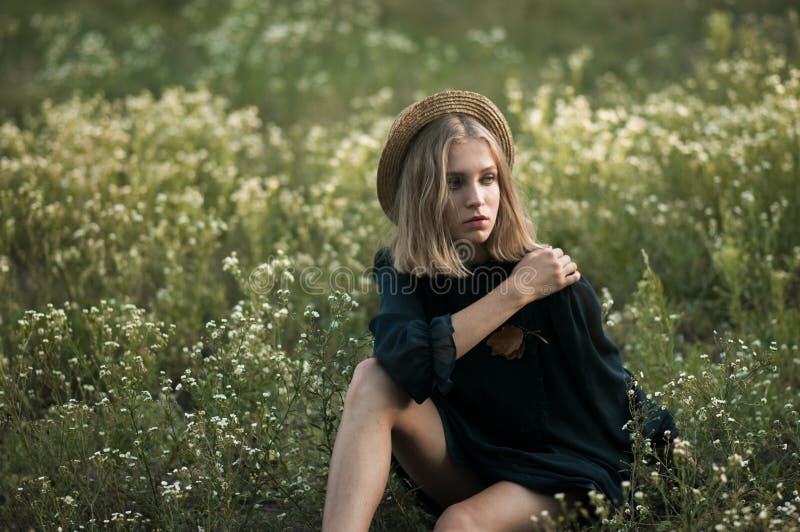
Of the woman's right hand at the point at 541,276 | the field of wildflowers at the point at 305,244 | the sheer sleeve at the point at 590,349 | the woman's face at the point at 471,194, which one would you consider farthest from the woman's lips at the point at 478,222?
the field of wildflowers at the point at 305,244

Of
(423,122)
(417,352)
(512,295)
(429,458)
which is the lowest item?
(429,458)

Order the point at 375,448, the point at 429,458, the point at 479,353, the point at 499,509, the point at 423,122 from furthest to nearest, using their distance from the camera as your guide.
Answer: the point at 423,122 < the point at 479,353 < the point at 429,458 < the point at 499,509 < the point at 375,448

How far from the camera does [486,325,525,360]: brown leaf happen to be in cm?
307

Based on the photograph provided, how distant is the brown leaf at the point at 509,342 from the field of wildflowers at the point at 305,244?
1.69 feet

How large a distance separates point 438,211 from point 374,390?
0.71 m

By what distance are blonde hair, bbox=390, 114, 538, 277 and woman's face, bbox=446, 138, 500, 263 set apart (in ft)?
0.09

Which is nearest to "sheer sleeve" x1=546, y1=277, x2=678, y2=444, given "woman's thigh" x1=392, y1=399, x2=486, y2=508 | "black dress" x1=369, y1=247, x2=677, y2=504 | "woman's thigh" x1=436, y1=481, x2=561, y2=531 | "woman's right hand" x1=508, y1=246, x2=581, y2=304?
"black dress" x1=369, y1=247, x2=677, y2=504

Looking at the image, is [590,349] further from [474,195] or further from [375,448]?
[375,448]

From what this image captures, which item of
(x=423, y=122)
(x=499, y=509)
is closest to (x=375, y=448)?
(x=499, y=509)

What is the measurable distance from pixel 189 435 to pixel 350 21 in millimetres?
8373

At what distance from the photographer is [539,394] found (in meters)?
3.08

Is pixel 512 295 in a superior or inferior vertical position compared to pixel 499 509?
superior

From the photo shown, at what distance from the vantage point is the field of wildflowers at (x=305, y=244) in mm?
3256

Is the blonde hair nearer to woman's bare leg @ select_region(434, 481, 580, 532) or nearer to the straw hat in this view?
the straw hat
